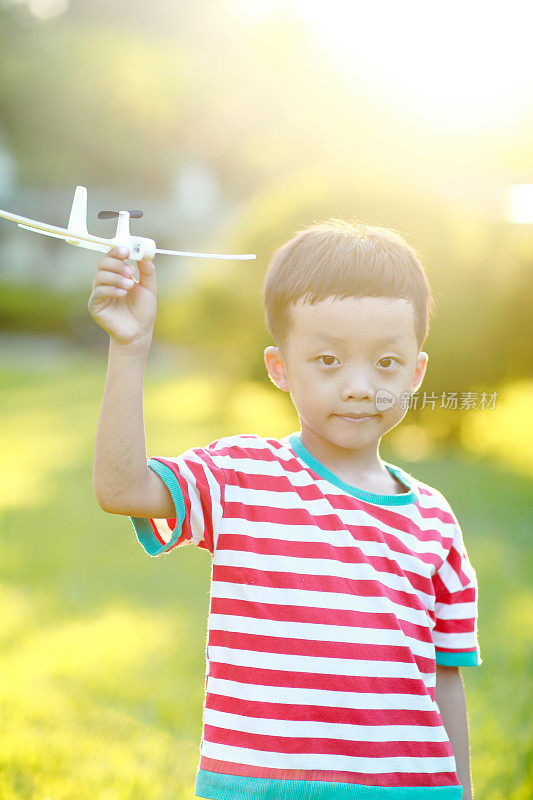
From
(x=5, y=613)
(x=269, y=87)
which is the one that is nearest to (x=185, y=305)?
Answer: (x=5, y=613)

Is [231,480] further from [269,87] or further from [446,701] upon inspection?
[269,87]

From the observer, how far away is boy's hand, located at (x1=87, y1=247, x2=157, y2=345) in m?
1.30

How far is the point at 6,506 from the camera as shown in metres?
5.17

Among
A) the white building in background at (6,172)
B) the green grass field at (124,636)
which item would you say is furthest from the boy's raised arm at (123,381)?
Answer: the white building in background at (6,172)

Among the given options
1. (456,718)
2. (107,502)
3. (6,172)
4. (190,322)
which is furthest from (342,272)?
(6,172)

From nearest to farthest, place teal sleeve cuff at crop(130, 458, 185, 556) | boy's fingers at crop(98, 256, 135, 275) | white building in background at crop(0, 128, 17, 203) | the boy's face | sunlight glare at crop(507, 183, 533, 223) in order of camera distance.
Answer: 1. boy's fingers at crop(98, 256, 135, 275)
2. teal sleeve cuff at crop(130, 458, 185, 556)
3. the boy's face
4. sunlight glare at crop(507, 183, 533, 223)
5. white building in background at crop(0, 128, 17, 203)

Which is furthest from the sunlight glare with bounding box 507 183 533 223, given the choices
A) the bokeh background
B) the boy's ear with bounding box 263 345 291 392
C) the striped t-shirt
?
the striped t-shirt

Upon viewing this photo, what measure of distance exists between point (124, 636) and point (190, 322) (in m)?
3.87

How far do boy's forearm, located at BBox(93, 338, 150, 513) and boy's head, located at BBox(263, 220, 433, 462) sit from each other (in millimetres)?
333

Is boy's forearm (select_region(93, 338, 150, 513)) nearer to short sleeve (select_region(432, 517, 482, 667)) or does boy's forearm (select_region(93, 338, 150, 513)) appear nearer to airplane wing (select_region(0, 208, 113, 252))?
airplane wing (select_region(0, 208, 113, 252))

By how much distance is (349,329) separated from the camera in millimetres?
1528

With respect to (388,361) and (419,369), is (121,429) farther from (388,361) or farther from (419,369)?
(419,369)

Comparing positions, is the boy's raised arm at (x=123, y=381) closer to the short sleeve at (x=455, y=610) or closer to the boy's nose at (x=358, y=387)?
the boy's nose at (x=358, y=387)

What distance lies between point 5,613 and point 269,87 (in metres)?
13.3
